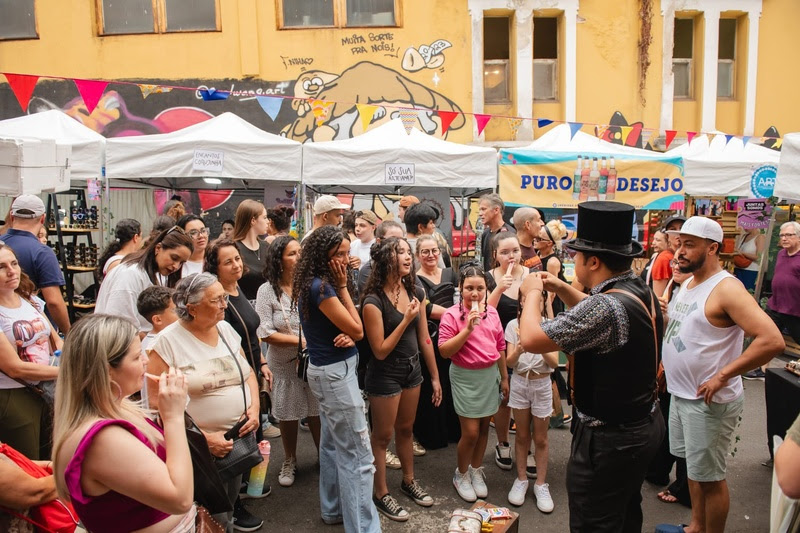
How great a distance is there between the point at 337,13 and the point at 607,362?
437 inches

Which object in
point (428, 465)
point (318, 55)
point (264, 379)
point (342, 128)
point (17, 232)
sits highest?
point (318, 55)

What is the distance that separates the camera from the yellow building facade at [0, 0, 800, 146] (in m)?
11.9

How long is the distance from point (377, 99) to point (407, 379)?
9218mm

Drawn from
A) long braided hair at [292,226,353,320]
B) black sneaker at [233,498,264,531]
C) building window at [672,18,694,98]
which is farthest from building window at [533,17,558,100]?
black sneaker at [233,498,264,531]

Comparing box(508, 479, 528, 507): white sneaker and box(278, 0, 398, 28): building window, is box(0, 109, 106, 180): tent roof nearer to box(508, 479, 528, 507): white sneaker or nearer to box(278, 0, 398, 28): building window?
box(278, 0, 398, 28): building window

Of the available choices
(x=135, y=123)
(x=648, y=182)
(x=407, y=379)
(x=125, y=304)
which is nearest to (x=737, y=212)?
(x=648, y=182)

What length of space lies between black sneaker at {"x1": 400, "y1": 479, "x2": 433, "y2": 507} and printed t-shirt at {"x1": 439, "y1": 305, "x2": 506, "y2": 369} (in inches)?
37.8

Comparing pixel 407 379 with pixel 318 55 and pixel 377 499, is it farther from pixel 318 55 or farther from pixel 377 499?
pixel 318 55

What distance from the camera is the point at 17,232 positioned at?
4.65 m

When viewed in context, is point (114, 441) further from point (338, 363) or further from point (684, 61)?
point (684, 61)

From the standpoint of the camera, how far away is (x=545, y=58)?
1262 cm

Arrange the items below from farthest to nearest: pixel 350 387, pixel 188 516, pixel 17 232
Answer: pixel 17 232 < pixel 350 387 < pixel 188 516

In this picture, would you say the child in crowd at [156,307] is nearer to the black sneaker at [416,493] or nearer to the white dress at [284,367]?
the white dress at [284,367]

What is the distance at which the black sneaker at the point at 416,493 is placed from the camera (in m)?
4.14
